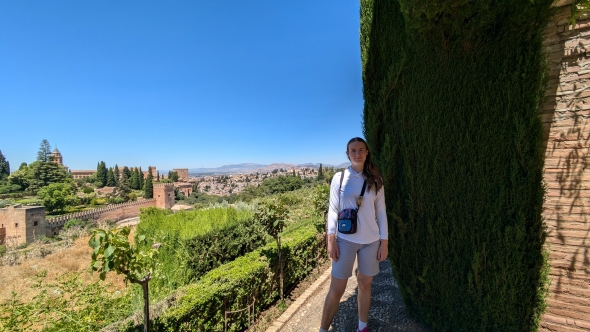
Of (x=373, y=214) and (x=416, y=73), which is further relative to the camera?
(x=416, y=73)

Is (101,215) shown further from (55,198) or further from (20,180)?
(20,180)

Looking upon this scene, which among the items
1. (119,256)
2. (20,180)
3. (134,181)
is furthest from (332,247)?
(20,180)

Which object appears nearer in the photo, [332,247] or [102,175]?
[332,247]

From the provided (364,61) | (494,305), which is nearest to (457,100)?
(364,61)

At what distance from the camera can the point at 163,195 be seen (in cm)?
3584

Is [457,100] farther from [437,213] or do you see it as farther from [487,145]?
[437,213]

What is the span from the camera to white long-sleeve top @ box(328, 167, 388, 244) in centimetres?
195

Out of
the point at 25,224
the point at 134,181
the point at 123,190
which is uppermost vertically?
the point at 134,181

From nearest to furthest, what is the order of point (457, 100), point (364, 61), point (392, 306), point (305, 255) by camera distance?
point (457, 100), point (364, 61), point (392, 306), point (305, 255)

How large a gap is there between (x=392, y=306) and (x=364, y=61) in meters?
2.91

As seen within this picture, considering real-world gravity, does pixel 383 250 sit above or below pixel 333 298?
above

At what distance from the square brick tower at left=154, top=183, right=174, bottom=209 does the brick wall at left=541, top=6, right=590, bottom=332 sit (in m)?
40.4

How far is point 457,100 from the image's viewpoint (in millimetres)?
1945

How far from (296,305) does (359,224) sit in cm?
196
